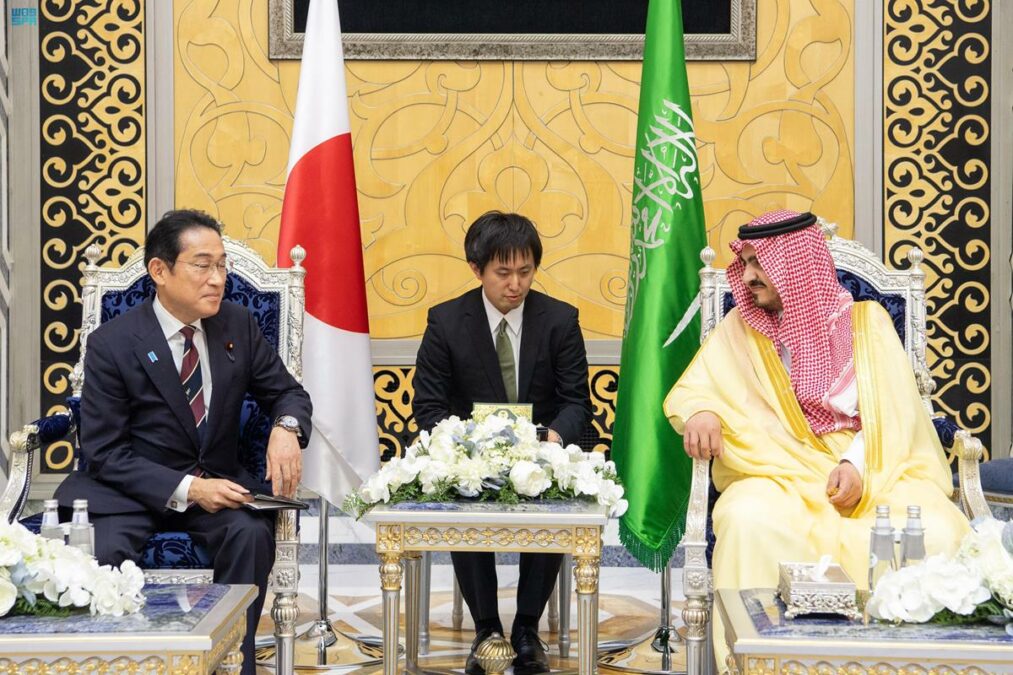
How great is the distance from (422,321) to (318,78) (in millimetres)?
1349

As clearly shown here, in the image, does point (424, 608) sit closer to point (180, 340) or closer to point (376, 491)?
point (376, 491)

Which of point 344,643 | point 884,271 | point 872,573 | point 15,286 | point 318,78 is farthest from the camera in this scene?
point 15,286

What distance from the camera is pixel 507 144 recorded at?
18.8 ft

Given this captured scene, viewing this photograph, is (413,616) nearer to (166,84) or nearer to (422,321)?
(422,321)

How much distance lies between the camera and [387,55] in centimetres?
569

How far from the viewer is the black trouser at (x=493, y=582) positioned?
4012mm

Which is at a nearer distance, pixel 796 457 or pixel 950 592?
pixel 950 592

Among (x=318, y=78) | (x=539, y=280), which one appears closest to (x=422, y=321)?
(x=539, y=280)

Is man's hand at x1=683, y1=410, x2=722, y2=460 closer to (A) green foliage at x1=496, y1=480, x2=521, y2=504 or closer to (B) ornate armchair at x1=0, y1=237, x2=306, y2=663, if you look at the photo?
(A) green foliage at x1=496, y1=480, x2=521, y2=504

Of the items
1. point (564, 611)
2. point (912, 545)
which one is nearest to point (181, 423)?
point (564, 611)

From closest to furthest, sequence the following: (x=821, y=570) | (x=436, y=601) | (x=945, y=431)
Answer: (x=821, y=570), (x=945, y=431), (x=436, y=601)

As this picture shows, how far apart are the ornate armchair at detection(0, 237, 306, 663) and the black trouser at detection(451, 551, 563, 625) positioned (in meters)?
0.67

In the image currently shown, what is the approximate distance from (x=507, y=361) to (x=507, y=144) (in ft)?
5.79

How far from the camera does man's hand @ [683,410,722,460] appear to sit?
3609mm
